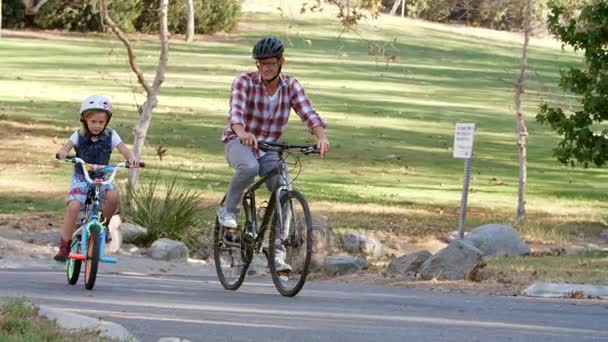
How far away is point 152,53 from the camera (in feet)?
200

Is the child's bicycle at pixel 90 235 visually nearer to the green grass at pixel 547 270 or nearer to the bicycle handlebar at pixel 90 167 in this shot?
the bicycle handlebar at pixel 90 167

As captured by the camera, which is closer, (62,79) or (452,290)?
(452,290)

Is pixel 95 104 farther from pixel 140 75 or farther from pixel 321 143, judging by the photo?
pixel 140 75

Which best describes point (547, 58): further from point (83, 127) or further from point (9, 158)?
point (83, 127)

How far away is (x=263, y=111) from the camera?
11133mm

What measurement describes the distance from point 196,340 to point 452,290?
5.34m

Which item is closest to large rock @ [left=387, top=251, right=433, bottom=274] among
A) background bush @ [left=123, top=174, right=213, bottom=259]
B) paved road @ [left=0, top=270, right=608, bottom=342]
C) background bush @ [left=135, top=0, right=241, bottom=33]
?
paved road @ [left=0, top=270, right=608, bottom=342]

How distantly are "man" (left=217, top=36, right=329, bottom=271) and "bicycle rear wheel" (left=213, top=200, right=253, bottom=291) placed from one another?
577 mm

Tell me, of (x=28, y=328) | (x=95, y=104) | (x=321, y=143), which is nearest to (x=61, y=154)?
(x=95, y=104)

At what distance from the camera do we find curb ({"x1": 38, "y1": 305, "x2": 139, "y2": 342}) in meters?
7.87

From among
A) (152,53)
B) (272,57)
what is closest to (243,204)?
(272,57)

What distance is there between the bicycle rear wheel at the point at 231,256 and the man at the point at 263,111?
1.89 ft

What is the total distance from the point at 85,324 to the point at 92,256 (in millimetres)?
3297

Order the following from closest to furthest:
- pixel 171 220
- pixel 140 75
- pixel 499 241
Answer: pixel 171 220 < pixel 499 241 < pixel 140 75
